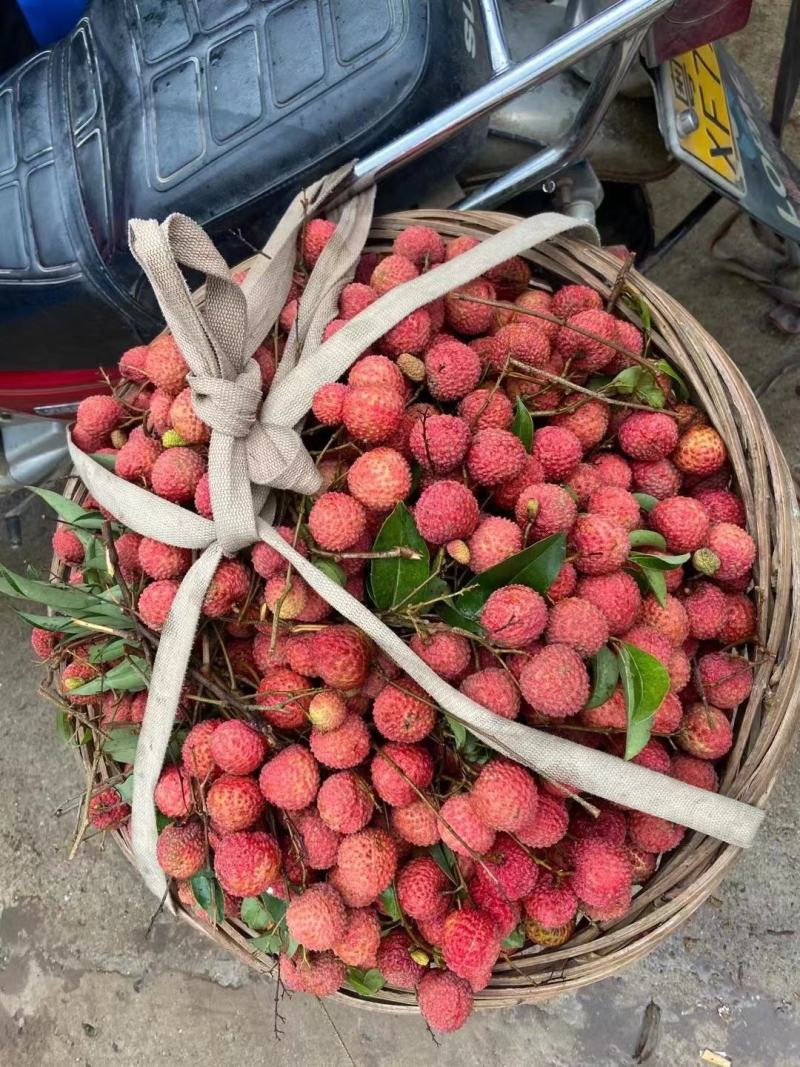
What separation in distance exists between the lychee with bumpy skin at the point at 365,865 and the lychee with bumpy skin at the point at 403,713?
0.11m

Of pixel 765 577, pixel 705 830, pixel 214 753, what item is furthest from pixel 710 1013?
pixel 214 753

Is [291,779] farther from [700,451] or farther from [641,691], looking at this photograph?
[700,451]

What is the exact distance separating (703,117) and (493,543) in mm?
739

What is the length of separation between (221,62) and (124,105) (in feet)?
0.50

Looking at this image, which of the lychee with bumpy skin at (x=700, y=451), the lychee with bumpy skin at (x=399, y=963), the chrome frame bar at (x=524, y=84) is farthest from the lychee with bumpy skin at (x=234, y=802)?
the chrome frame bar at (x=524, y=84)

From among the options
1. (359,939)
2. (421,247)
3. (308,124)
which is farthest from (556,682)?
(308,124)

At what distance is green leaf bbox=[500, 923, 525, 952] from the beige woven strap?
228 mm

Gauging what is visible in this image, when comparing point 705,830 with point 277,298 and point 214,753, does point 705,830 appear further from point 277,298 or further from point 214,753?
point 277,298

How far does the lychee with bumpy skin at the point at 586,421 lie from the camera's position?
37.6 inches

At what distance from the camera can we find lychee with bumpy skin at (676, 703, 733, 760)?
0.88m

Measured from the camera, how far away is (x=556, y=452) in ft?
2.90

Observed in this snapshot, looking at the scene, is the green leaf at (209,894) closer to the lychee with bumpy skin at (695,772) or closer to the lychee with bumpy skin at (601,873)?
the lychee with bumpy skin at (601,873)

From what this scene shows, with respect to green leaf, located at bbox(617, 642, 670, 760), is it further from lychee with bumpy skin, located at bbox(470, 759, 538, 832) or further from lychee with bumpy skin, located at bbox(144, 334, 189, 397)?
lychee with bumpy skin, located at bbox(144, 334, 189, 397)

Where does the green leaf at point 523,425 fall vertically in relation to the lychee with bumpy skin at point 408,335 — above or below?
below
